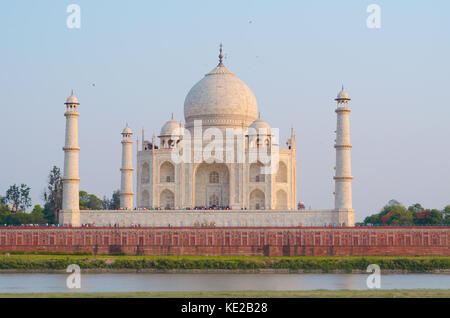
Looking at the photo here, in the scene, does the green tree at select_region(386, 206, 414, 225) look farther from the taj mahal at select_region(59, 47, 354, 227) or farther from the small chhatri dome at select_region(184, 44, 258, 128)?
the small chhatri dome at select_region(184, 44, 258, 128)

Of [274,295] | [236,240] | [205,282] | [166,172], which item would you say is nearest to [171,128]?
[166,172]

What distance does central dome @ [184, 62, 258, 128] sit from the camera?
55656 mm

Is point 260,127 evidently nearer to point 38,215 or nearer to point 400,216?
point 400,216

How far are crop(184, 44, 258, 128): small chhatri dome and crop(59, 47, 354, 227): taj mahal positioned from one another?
0.21 feet

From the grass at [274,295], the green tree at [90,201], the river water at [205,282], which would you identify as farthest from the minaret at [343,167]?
the green tree at [90,201]

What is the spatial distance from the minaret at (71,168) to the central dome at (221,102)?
32.0ft

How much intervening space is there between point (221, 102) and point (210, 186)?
5424mm

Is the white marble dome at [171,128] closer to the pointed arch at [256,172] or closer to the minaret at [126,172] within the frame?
the minaret at [126,172]

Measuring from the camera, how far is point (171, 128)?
56.8 m

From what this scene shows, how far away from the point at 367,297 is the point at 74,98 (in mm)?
28355

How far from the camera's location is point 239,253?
45.6 metres

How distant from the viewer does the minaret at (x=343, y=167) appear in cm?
4788

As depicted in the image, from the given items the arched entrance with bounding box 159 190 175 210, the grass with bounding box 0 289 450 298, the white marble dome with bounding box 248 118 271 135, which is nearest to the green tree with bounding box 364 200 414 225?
the white marble dome with bounding box 248 118 271 135
